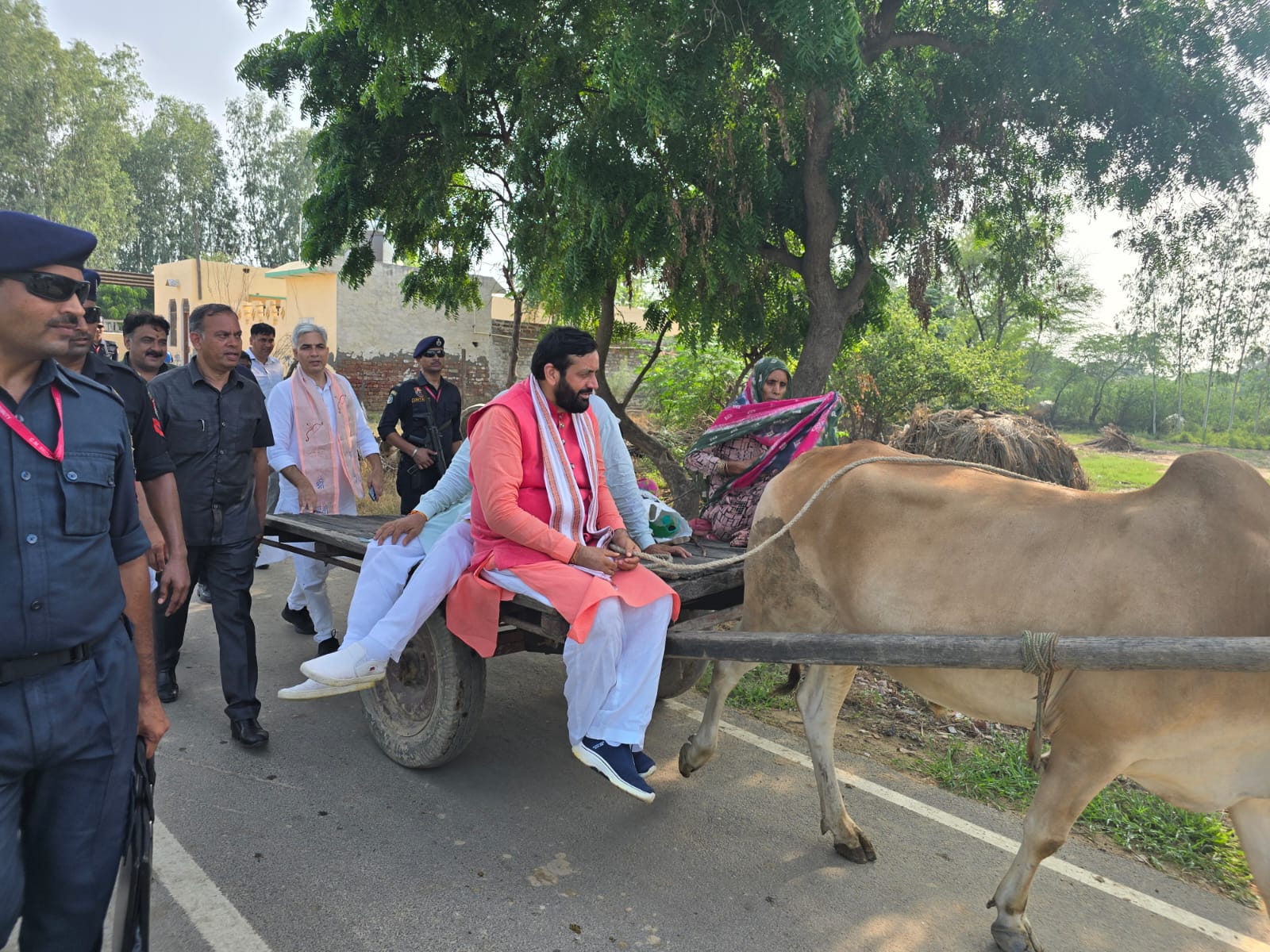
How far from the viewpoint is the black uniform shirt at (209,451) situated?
407 centimetres

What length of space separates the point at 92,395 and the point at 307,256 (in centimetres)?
784

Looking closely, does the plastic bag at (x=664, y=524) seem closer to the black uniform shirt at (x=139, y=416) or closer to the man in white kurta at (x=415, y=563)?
the man in white kurta at (x=415, y=563)

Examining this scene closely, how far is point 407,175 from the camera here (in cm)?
872

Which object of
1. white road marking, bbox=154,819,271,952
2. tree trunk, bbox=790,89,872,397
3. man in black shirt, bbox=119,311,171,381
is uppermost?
tree trunk, bbox=790,89,872,397

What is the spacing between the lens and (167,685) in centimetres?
456

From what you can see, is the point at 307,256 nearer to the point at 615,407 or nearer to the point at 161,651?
the point at 615,407

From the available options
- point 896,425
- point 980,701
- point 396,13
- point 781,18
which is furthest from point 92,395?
point 896,425

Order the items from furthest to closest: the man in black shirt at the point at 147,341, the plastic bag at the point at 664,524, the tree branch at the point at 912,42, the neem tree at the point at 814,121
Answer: the tree branch at the point at 912,42, the neem tree at the point at 814,121, the man in black shirt at the point at 147,341, the plastic bag at the point at 664,524

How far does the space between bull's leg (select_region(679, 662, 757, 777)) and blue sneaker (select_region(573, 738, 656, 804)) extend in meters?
0.68

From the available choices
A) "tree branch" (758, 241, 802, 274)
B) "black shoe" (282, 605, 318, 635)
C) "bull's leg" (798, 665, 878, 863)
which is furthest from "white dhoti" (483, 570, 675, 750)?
"tree branch" (758, 241, 802, 274)

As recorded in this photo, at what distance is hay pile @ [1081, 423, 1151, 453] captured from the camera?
84.2 ft

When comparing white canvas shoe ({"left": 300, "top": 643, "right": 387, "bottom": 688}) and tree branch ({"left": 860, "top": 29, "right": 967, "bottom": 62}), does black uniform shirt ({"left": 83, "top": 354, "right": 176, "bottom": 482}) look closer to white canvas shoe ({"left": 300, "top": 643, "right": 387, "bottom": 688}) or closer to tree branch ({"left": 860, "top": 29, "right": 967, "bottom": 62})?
white canvas shoe ({"left": 300, "top": 643, "right": 387, "bottom": 688})

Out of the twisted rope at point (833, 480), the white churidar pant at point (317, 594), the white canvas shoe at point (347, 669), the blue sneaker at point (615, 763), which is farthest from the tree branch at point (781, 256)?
the blue sneaker at point (615, 763)

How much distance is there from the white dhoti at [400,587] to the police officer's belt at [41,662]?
65.2 inches
